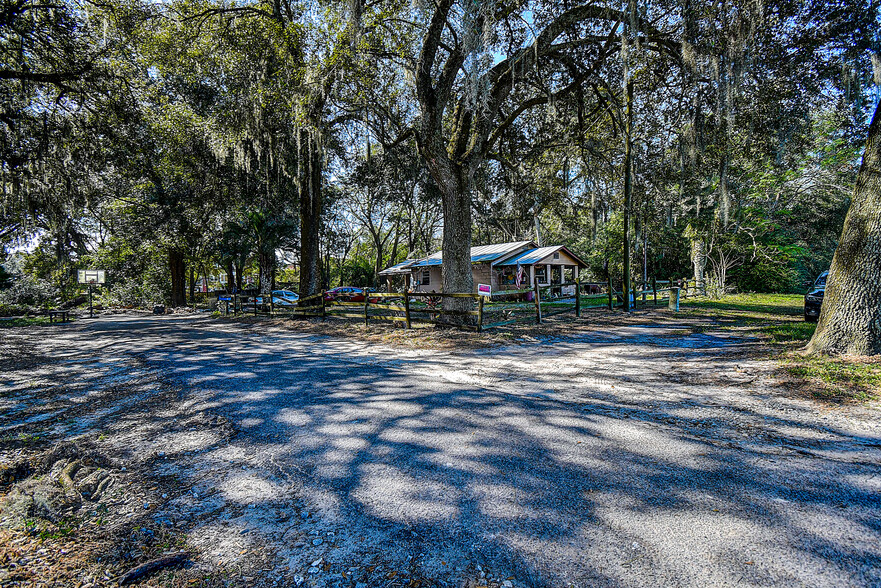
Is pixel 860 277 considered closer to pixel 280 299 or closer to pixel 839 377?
pixel 839 377

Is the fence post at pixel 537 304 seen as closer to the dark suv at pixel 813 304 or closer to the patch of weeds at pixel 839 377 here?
the patch of weeds at pixel 839 377

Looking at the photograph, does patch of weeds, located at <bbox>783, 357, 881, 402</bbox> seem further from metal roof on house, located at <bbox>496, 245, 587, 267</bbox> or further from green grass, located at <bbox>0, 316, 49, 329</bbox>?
green grass, located at <bbox>0, 316, 49, 329</bbox>

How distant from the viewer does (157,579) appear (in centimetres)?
178

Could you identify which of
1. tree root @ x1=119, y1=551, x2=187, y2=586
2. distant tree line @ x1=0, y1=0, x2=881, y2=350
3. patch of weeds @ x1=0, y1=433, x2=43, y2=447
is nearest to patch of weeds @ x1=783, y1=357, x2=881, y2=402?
distant tree line @ x1=0, y1=0, x2=881, y2=350

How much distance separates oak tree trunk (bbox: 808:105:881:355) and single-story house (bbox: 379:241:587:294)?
1760 cm

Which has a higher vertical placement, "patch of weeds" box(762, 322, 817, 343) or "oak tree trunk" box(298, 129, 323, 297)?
"oak tree trunk" box(298, 129, 323, 297)

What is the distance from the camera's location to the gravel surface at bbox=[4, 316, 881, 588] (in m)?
1.86

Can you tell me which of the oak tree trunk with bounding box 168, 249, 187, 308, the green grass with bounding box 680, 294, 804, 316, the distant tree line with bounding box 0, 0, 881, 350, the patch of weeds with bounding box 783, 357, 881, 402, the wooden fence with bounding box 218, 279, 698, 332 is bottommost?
the patch of weeds with bounding box 783, 357, 881, 402

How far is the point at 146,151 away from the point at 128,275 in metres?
21.1

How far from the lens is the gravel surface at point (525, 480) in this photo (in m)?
1.86

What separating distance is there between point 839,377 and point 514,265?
21323 mm

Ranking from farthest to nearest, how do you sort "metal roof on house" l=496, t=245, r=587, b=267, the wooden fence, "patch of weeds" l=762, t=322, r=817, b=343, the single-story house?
1. the single-story house
2. "metal roof on house" l=496, t=245, r=587, b=267
3. the wooden fence
4. "patch of weeds" l=762, t=322, r=817, b=343

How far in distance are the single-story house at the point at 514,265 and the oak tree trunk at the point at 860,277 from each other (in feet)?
57.7

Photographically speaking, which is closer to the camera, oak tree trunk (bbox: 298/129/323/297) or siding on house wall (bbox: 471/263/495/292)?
oak tree trunk (bbox: 298/129/323/297)
